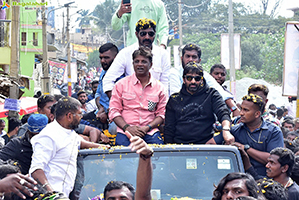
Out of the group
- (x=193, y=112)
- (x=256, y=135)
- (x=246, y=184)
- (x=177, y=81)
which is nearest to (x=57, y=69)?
(x=177, y=81)

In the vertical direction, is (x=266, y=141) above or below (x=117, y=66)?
below

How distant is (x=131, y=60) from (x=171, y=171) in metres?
2.43

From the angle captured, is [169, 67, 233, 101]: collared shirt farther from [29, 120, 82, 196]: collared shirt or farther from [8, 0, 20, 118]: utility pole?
[8, 0, 20, 118]: utility pole

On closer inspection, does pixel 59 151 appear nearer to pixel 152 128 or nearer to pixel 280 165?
pixel 152 128

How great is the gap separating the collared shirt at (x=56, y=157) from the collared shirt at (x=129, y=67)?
5.94ft

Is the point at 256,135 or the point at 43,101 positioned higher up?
the point at 43,101

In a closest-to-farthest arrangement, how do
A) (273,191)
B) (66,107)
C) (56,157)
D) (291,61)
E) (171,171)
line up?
(273,191)
(171,171)
(56,157)
(66,107)
(291,61)

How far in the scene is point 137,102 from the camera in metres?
5.69

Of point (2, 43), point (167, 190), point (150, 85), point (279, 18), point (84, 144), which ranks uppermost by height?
point (279, 18)

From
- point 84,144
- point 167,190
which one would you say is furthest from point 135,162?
point 84,144

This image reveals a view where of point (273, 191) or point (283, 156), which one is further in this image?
point (283, 156)

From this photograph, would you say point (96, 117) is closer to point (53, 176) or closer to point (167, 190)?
point (53, 176)

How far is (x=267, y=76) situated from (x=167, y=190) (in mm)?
39081

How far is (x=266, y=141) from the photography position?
5.12 m
